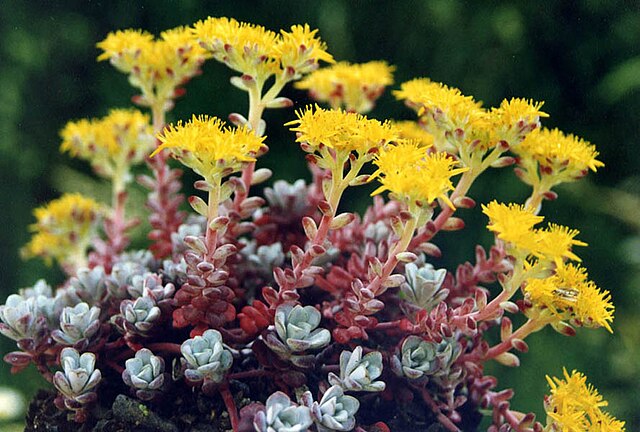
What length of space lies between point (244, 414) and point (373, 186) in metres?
0.94

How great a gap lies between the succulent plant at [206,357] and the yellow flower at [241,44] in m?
0.24

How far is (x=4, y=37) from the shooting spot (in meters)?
1.49

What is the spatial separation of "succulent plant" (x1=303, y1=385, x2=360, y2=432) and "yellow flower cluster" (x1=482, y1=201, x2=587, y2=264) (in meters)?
0.18

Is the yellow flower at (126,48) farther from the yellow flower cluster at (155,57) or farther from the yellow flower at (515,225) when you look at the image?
the yellow flower at (515,225)

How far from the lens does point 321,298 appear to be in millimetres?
679

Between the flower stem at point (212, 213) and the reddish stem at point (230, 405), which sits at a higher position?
the flower stem at point (212, 213)

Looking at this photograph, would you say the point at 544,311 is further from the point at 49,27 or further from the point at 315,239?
the point at 49,27

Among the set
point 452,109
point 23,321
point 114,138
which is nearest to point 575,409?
point 452,109

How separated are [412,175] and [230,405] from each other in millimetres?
240

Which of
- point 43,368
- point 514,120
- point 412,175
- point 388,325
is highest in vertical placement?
point 514,120

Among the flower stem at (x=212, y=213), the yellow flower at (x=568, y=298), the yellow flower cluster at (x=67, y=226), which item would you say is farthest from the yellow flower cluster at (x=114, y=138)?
the yellow flower at (x=568, y=298)

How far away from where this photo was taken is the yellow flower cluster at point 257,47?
0.60 meters

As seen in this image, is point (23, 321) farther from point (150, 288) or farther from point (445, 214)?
point (445, 214)

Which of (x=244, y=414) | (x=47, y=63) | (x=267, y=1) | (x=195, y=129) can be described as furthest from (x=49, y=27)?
(x=244, y=414)
